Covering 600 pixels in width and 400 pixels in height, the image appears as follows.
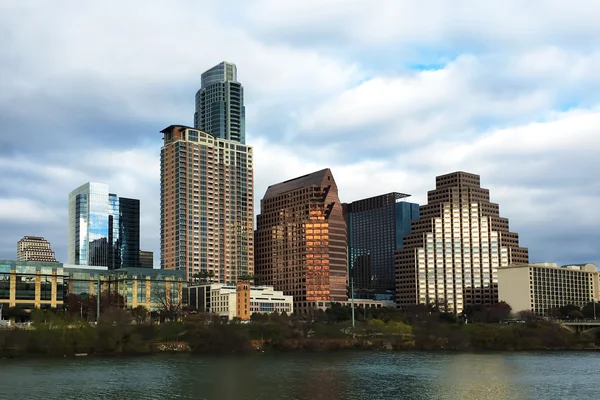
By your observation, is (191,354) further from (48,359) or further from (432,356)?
(432,356)

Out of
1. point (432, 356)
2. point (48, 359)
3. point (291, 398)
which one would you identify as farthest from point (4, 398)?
point (432, 356)

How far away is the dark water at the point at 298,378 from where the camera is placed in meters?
99.8

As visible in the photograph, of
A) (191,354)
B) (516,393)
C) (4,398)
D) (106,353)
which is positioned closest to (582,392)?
(516,393)

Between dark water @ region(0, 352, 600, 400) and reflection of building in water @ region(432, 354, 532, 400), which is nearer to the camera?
dark water @ region(0, 352, 600, 400)

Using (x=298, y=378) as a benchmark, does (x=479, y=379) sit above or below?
below

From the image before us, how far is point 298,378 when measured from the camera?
11925 cm

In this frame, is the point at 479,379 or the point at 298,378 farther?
the point at 479,379

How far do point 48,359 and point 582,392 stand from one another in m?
109

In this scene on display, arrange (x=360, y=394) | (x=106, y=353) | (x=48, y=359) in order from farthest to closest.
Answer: (x=106, y=353) < (x=48, y=359) < (x=360, y=394)

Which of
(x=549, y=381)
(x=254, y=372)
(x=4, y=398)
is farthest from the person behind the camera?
(x=254, y=372)

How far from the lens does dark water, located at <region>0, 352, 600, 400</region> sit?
99.8 m

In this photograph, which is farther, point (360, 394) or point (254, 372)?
point (254, 372)

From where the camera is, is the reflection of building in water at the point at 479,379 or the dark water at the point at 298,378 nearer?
the dark water at the point at 298,378

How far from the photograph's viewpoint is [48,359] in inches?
6083
